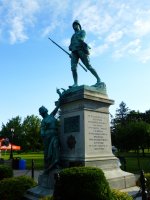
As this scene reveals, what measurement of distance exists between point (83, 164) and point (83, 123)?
1272 mm

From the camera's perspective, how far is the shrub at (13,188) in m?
9.67

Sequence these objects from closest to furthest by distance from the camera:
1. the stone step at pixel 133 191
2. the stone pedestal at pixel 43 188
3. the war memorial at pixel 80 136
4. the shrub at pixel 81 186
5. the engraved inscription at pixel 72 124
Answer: the shrub at pixel 81 186, the stone step at pixel 133 191, the stone pedestal at pixel 43 188, the war memorial at pixel 80 136, the engraved inscription at pixel 72 124

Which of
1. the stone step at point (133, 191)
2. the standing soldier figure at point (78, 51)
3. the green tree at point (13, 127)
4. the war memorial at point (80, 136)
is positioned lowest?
the stone step at point (133, 191)

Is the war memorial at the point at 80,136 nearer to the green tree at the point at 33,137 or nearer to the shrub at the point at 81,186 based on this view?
the shrub at the point at 81,186

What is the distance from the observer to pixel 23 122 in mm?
93062

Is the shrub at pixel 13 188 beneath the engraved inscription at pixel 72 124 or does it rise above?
beneath

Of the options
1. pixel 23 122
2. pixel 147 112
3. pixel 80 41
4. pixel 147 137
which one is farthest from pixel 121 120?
pixel 80 41

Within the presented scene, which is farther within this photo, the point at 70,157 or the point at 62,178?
the point at 70,157

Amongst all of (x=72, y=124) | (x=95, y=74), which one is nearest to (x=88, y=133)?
(x=72, y=124)

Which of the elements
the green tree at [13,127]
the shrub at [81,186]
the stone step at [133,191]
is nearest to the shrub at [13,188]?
the shrub at [81,186]

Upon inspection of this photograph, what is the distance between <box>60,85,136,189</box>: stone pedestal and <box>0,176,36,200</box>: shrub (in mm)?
1453

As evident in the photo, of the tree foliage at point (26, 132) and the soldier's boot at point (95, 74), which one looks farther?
the tree foliage at point (26, 132)

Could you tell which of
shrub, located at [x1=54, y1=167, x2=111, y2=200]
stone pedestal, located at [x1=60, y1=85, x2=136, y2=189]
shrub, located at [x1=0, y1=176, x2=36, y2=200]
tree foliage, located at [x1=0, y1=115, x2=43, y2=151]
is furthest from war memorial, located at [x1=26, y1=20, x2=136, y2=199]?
tree foliage, located at [x1=0, y1=115, x2=43, y2=151]

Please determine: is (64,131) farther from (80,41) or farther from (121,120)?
(121,120)
